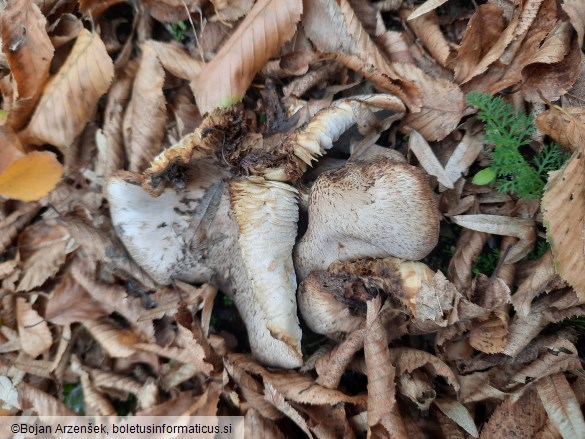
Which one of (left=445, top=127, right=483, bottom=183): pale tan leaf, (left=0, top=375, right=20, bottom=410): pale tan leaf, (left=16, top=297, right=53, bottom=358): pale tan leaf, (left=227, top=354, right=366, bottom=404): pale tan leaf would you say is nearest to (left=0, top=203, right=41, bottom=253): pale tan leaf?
(left=16, top=297, right=53, bottom=358): pale tan leaf

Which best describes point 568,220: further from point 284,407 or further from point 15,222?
point 15,222

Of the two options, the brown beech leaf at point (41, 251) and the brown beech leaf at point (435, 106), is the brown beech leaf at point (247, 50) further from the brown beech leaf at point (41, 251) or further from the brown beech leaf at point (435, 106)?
the brown beech leaf at point (41, 251)

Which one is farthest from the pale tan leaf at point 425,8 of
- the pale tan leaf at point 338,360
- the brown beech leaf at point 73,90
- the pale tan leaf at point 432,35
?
the brown beech leaf at point 73,90

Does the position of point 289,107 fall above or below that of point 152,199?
above

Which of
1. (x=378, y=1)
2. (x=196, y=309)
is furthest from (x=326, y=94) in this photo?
(x=196, y=309)

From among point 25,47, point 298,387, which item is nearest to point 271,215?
point 298,387

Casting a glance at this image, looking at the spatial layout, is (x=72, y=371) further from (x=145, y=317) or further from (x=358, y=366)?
(x=358, y=366)
